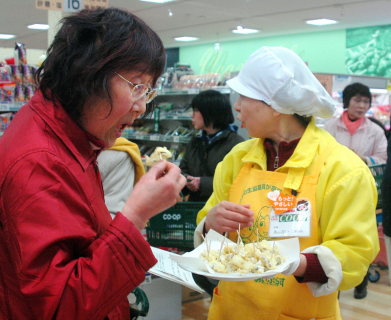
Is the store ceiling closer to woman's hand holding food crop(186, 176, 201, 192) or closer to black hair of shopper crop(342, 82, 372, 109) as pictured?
black hair of shopper crop(342, 82, 372, 109)

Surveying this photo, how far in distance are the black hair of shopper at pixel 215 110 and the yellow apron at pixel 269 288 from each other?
2177mm

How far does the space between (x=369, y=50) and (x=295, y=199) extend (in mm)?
11296

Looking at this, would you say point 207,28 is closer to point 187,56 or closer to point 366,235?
point 187,56

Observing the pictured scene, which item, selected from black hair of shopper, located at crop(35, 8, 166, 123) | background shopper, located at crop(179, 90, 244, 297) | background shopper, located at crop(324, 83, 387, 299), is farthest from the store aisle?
black hair of shopper, located at crop(35, 8, 166, 123)

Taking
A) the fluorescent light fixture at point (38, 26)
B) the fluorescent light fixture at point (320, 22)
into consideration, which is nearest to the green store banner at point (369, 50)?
the fluorescent light fixture at point (320, 22)

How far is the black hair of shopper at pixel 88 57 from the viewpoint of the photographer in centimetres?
109

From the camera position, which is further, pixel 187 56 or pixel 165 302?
pixel 187 56

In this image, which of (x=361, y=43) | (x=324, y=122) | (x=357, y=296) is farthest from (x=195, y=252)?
(x=361, y=43)

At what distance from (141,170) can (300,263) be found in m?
1.49

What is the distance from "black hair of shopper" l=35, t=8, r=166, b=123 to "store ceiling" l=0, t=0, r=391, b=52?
7.53 metres

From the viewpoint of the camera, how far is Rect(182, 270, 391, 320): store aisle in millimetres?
3896

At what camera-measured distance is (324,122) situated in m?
5.94

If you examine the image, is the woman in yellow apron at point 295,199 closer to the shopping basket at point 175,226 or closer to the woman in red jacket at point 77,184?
the woman in red jacket at point 77,184

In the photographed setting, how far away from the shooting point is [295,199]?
163 centimetres
